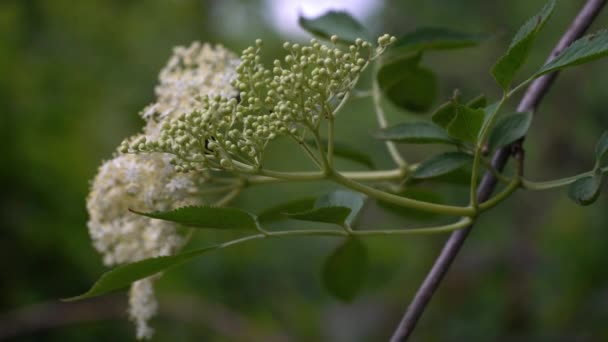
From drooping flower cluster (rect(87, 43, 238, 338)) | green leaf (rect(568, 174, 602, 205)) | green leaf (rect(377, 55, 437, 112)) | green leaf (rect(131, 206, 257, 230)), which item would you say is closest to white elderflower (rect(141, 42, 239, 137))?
drooping flower cluster (rect(87, 43, 238, 338))

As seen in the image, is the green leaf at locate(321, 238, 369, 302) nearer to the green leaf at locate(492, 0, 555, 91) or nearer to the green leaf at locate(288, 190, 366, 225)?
the green leaf at locate(288, 190, 366, 225)

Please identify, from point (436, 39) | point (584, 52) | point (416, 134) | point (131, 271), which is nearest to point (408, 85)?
point (436, 39)

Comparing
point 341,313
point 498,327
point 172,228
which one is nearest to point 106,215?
point 172,228

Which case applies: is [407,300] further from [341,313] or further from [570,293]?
[570,293]

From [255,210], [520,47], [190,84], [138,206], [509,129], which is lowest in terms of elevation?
[255,210]

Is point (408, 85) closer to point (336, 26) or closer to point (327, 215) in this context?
point (336, 26)

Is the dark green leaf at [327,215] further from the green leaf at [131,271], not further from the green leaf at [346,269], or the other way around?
the green leaf at [346,269]

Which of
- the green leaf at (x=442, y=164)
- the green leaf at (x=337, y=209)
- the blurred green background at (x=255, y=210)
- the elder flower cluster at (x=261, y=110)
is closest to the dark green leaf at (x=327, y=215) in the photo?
the green leaf at (x=337, y=209)
